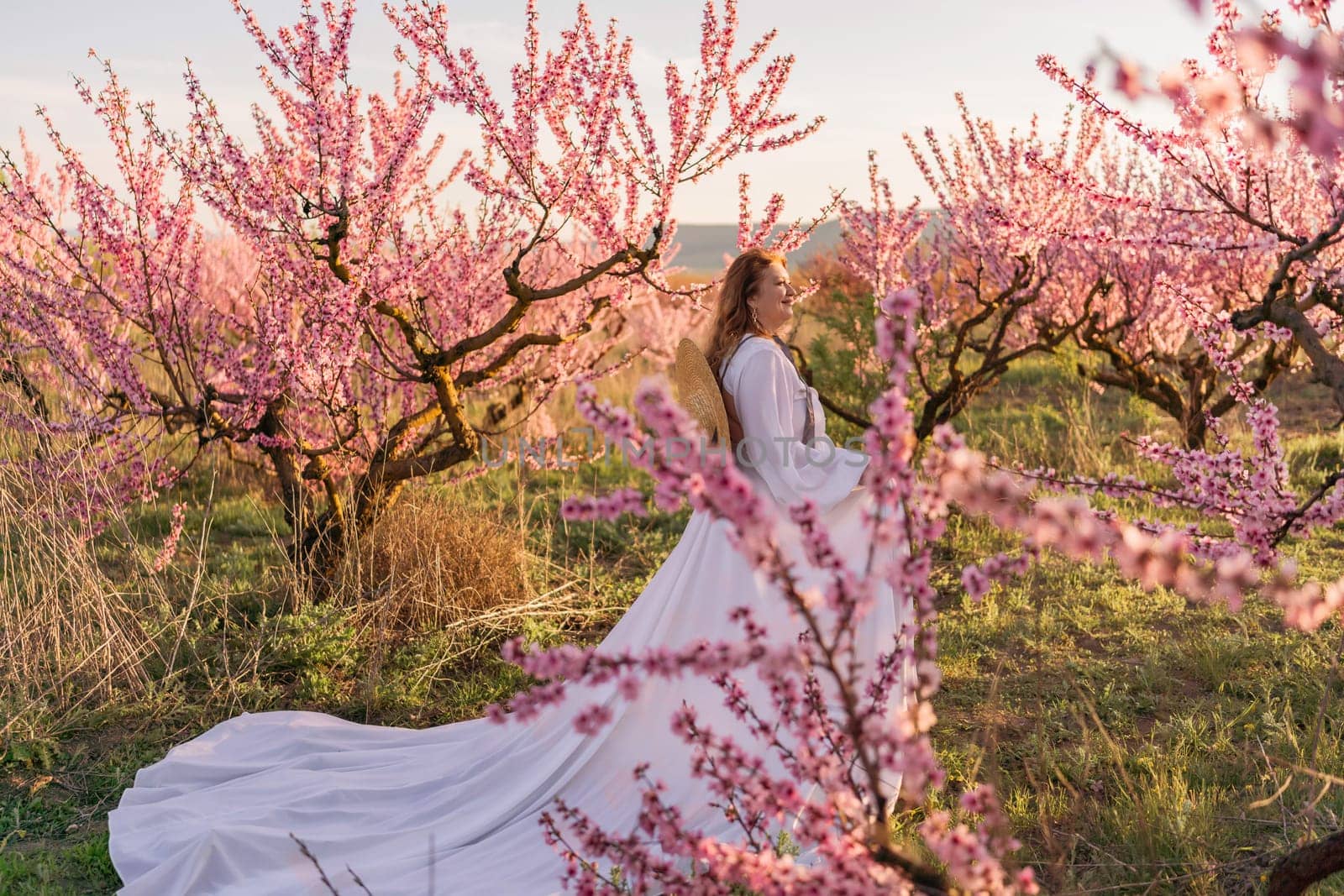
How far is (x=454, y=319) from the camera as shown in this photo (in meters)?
6.81

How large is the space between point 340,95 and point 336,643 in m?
2.69

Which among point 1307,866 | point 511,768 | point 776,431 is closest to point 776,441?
point 776,431

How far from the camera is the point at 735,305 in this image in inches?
154

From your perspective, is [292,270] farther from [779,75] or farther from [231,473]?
Answer: [231,473]

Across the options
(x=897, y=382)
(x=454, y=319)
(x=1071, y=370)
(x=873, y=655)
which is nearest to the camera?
(x=897, y=382)

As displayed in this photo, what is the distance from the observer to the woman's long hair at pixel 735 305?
388cm

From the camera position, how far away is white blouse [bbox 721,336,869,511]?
363cm

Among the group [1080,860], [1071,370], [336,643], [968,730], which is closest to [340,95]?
[336,643]

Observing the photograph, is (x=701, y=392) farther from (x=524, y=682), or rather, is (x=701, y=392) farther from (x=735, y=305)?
(x=524, y=682)

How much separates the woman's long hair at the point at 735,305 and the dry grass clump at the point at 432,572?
6.17ft

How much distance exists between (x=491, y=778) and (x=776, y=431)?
5.17 feet

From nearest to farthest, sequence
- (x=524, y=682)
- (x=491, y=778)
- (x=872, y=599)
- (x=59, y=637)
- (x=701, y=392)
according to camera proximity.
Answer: (x=872, y=599) → (x=491, y=778) → (x=701, y=392) → (x=59, y=637) → (x=524, y=682)

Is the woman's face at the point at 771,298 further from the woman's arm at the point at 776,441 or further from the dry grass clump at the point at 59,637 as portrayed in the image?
the dry grass clump at the point at 59,637

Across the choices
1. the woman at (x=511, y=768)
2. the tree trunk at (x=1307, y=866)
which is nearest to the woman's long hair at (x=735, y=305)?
the woman at (x=511, y=768)
